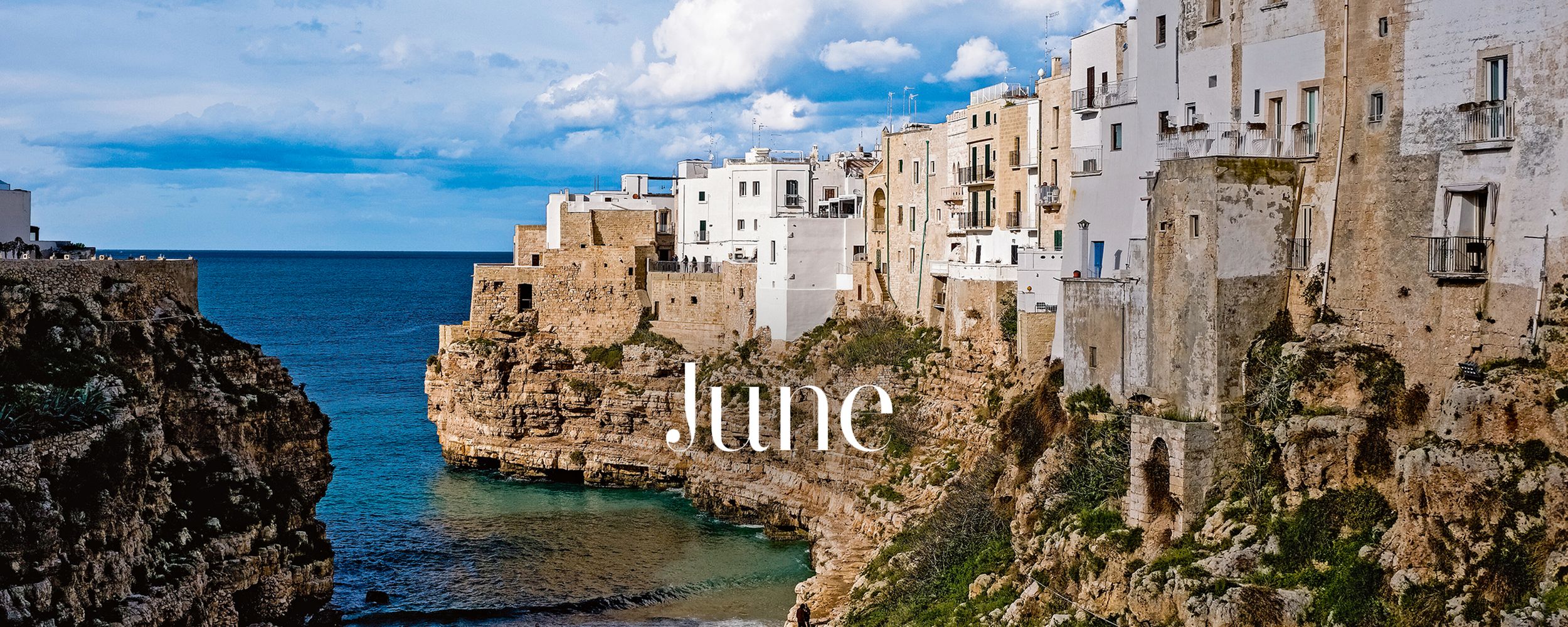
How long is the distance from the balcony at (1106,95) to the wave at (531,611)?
16.5 m

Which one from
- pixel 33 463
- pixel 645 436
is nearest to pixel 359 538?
pixel 645 436

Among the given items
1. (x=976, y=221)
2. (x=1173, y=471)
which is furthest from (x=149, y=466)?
(x=976, y=221)

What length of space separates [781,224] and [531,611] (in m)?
21.4

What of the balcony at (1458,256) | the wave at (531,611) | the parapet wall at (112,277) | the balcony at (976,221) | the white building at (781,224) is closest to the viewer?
the balcony at (1458,256)

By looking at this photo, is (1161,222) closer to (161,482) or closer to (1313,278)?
(1313,278)

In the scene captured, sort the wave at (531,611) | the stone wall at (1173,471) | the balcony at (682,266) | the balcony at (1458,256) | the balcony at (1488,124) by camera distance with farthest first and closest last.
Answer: the balcony at (682,266), the wave at (531,611), the stone wall at (1173,471), the balcony at (1458,256), the balcony at (1488,124)

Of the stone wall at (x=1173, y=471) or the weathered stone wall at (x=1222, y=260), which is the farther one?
the weathered stone wall at (x=1222, y=260)

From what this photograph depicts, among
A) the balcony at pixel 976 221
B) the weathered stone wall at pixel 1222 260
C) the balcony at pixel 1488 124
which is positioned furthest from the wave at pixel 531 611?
the balcony at pixel 1488 124

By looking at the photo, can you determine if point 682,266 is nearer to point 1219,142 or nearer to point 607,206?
point 607,206

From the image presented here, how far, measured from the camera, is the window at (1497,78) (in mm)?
22797

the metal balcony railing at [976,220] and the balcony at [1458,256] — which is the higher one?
the metal balcony railing at [976,220]

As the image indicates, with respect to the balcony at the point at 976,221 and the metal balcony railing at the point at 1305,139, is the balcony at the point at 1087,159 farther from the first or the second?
the balcony at the point at 976,221

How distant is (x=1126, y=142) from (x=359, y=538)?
94.9ft

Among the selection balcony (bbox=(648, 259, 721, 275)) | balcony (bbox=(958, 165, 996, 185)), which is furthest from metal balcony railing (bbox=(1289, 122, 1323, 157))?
balcony (bbox=(648, 259, 721, 275))
